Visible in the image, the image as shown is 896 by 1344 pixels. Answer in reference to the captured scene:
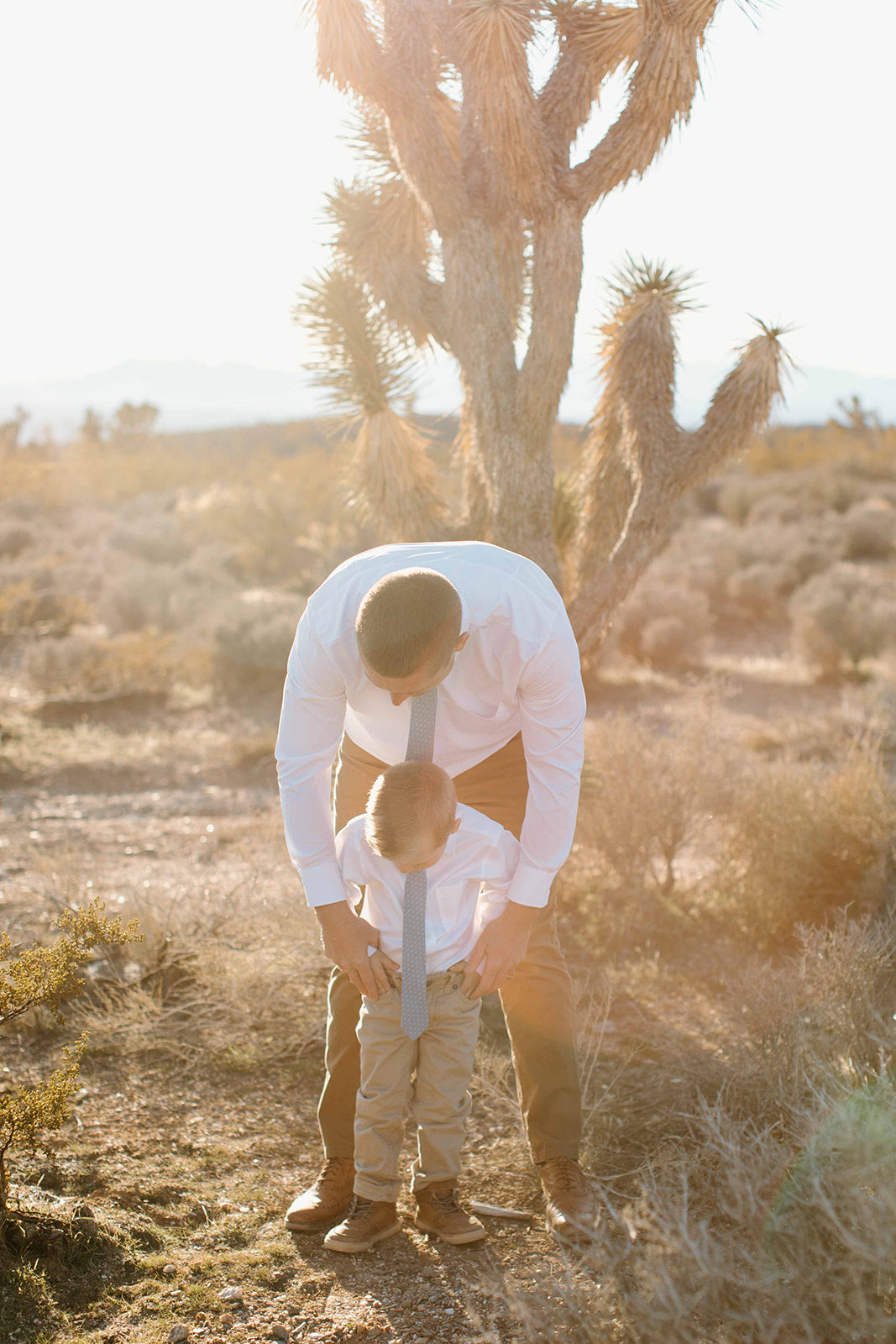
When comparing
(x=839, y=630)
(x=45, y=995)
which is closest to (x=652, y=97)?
(x=45, y=995)

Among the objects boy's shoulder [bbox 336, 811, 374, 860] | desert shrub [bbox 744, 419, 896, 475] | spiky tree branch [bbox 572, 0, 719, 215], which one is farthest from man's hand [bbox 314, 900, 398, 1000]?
desert shrub [bbox 744, 419, 896, 475]

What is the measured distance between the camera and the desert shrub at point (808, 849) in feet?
15.4

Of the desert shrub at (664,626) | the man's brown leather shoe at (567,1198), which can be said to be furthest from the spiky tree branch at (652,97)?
the desert shrub at (664,626)

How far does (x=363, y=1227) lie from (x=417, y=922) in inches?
29.8

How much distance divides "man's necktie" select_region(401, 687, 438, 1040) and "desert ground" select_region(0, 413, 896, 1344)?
568 mm

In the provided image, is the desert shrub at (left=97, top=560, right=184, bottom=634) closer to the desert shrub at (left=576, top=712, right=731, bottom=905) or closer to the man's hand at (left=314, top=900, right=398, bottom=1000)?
the desert shrub at (left=576, top=712, right=731, bottom=905)

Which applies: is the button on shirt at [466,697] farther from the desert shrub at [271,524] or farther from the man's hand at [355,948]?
the desert shrub at [271,524]

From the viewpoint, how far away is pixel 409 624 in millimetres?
1962

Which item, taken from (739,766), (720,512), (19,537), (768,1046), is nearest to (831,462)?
(720,512)

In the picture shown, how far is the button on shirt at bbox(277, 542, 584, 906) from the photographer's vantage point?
2.29 metres

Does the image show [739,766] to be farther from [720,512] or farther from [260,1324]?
[720,512]

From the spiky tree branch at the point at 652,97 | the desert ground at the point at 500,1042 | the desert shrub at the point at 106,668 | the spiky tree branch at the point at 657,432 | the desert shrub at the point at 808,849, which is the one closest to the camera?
the desert ground at the point at 500,1042

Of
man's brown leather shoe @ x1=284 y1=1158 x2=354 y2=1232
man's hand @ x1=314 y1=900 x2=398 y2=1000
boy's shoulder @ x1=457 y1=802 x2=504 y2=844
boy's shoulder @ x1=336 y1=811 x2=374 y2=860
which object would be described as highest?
boy's shoulder @ x1=457 y1=802 x2=504 y2=844

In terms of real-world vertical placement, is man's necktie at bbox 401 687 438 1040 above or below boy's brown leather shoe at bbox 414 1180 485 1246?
above
